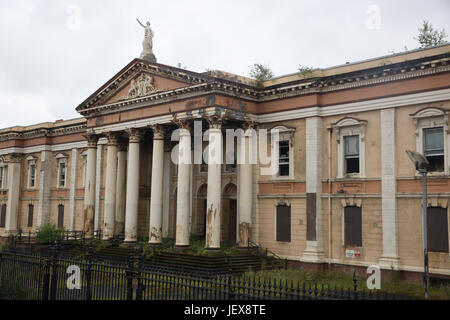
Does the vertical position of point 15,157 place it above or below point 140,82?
below

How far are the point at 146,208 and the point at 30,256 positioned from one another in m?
18.0

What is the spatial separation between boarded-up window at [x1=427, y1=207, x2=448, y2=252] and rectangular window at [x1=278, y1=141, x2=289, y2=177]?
293 inches

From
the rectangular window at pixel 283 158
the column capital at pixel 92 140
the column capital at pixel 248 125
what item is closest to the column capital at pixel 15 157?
the column capital at pixel 92 140

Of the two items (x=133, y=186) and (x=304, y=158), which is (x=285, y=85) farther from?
(x=133, y=186)

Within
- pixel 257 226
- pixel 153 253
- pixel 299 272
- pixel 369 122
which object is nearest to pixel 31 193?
pixel 153 253

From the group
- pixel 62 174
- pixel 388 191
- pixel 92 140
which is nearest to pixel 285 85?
pixel 388 191

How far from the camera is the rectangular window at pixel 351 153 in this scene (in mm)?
22359

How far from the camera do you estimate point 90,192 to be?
3067 cm

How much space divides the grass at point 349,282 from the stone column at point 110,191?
11.6 m

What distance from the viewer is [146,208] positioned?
107 ft

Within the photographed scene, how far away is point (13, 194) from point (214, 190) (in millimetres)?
24774

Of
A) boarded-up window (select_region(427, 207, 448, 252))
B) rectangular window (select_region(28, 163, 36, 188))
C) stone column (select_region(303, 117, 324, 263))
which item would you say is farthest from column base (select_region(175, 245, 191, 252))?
rectangular window (select_region(28, 163, 36, 188))
